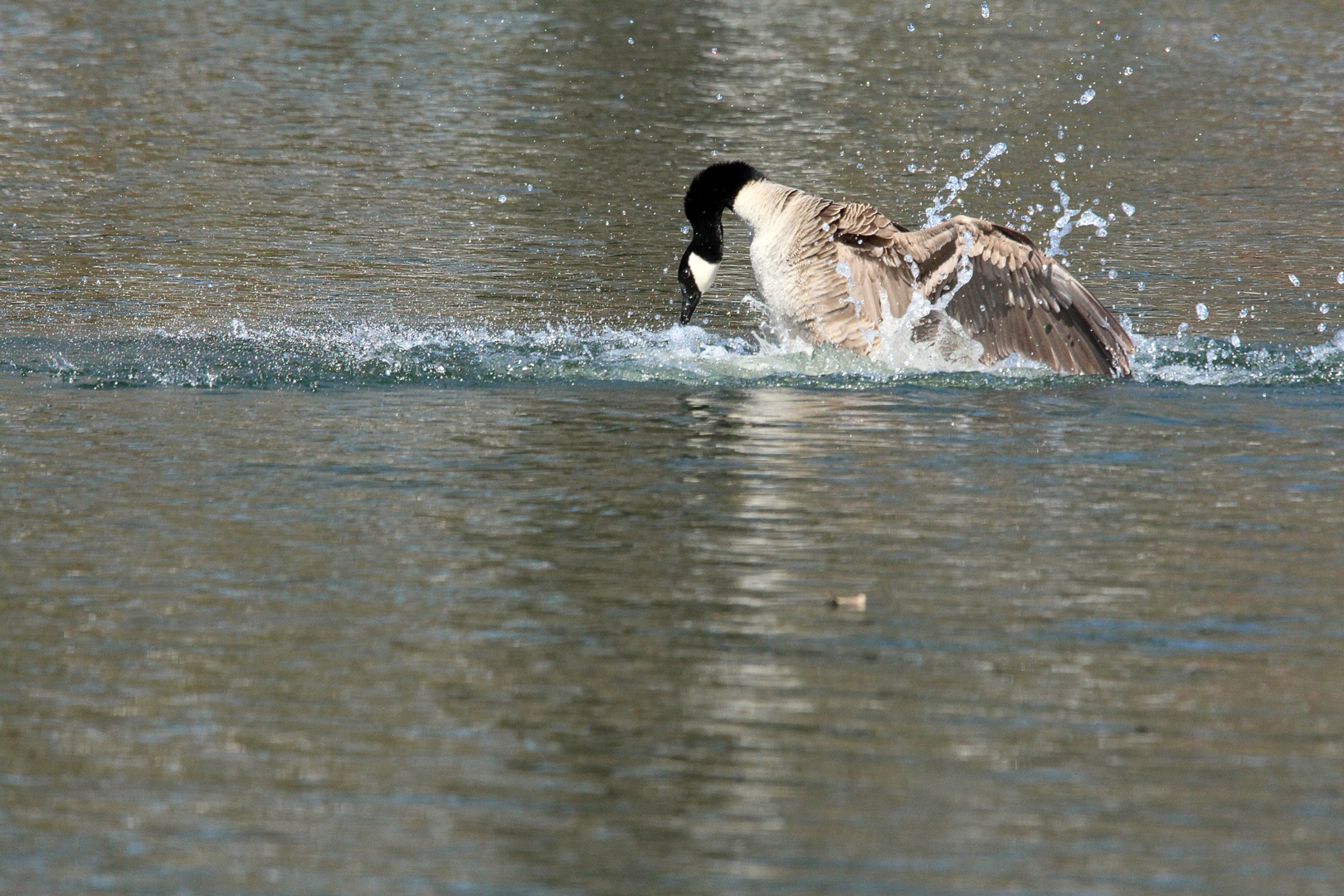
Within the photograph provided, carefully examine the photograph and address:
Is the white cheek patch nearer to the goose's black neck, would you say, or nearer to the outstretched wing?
the goose's black neck

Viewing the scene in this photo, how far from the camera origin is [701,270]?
1067 centimetres

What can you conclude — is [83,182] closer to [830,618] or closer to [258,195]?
[258,195]

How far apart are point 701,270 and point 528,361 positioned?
1.31 m

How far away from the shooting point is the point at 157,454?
779cm

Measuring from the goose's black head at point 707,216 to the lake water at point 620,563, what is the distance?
329 millimetres

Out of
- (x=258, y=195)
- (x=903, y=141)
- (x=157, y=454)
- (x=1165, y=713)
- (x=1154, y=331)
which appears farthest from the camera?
(x=903, y=141)

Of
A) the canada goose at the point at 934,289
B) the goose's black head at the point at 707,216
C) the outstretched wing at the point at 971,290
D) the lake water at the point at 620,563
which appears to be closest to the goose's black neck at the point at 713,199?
the goose's black head at the point at 707,216

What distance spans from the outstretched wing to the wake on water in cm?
16

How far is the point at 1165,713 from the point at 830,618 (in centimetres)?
115

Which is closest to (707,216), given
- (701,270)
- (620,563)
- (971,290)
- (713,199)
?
(713,199)

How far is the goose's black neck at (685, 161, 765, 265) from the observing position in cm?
1067

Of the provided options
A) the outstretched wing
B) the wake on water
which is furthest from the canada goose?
the wake on water

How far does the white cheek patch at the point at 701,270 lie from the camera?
10664 mm

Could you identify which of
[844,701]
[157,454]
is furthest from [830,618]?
[157,454]
